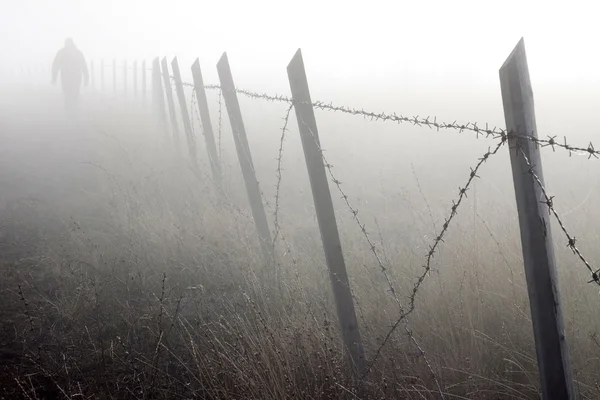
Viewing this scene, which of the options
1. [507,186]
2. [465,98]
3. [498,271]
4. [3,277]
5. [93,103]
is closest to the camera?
[498,271]

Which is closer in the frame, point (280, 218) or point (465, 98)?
point (280, 218)

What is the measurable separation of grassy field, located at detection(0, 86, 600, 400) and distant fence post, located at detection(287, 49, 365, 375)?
0.67 ft

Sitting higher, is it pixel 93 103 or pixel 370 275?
pixel 93 103

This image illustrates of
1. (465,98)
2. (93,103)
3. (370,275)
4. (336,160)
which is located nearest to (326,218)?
(370,275)

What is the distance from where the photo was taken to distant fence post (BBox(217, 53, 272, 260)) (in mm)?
5082

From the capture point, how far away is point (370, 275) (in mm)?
4496

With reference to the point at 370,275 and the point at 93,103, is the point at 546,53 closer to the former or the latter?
the point at 93,103

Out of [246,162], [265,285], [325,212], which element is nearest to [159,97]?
[246,162]

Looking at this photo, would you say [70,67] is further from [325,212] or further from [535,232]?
[535,232]

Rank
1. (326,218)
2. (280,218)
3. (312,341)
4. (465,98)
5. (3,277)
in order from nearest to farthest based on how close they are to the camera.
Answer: (312,341)
(326,218)
(3,277)
(280,218)
(465,98)

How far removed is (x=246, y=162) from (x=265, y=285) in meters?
1.41

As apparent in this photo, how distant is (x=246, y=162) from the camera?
511 cm

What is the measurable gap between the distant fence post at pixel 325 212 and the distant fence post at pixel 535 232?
1.38 m

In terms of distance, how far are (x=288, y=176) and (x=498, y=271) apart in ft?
17.1
